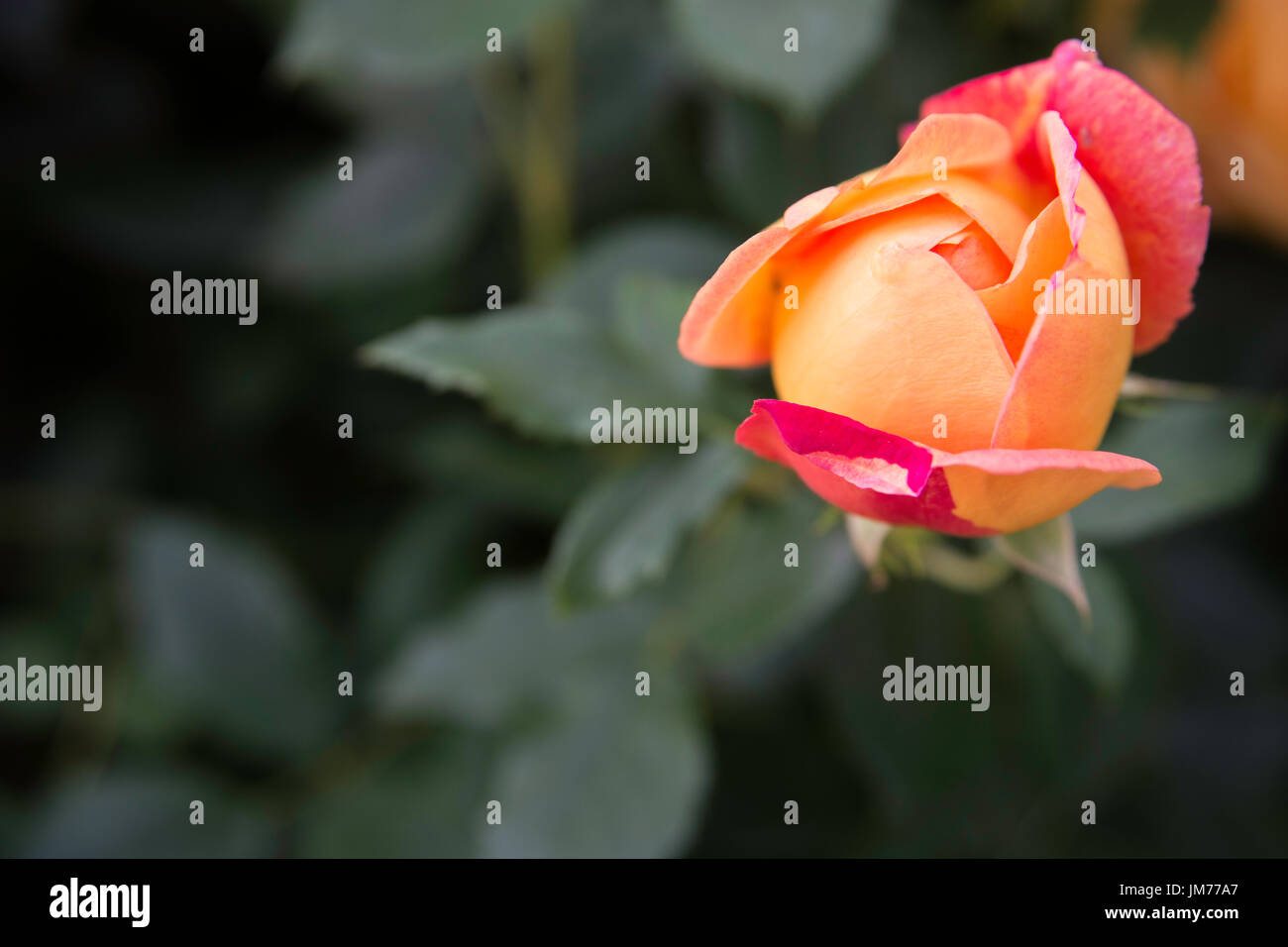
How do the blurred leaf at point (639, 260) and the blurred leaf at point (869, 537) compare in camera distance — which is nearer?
the blurred leaf at point (869, 537)

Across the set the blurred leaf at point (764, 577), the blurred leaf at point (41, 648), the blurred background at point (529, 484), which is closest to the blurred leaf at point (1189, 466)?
the blurred background at point (529, 484)

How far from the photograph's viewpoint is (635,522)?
0.78 meters

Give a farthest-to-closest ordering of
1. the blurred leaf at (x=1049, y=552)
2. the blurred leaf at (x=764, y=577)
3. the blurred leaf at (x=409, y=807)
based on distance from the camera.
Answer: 1. the blurred leaf at (x=409, y=807)
2. the blurred leaf at (x=764, y=577)
3. the blurred leaf at (x=1049, y=552)

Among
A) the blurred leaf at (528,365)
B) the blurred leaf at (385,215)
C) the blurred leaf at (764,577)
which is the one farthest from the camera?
the blurred leaf at (385,215)

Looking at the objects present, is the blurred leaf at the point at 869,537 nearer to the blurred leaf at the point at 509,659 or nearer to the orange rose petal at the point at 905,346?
the orange rose petal at the point at 905,346

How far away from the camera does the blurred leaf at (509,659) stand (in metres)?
1.00

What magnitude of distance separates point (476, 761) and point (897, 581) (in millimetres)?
463

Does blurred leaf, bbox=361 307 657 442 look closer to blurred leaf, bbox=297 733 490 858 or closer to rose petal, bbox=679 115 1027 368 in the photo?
rose petal, bbox=679 115 1027 368

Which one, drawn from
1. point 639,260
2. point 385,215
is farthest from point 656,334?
point 385,215

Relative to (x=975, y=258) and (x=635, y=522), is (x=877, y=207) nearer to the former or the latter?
(x=975, y=258)

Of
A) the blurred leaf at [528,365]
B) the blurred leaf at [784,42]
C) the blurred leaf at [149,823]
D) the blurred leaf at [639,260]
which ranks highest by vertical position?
the blurred leaf at [784,42]

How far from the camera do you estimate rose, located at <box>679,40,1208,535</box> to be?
1.39 feet

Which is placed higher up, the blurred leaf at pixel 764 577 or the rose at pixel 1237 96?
the rose at pixel 1237 96

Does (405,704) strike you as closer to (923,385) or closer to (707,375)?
(707,375)
